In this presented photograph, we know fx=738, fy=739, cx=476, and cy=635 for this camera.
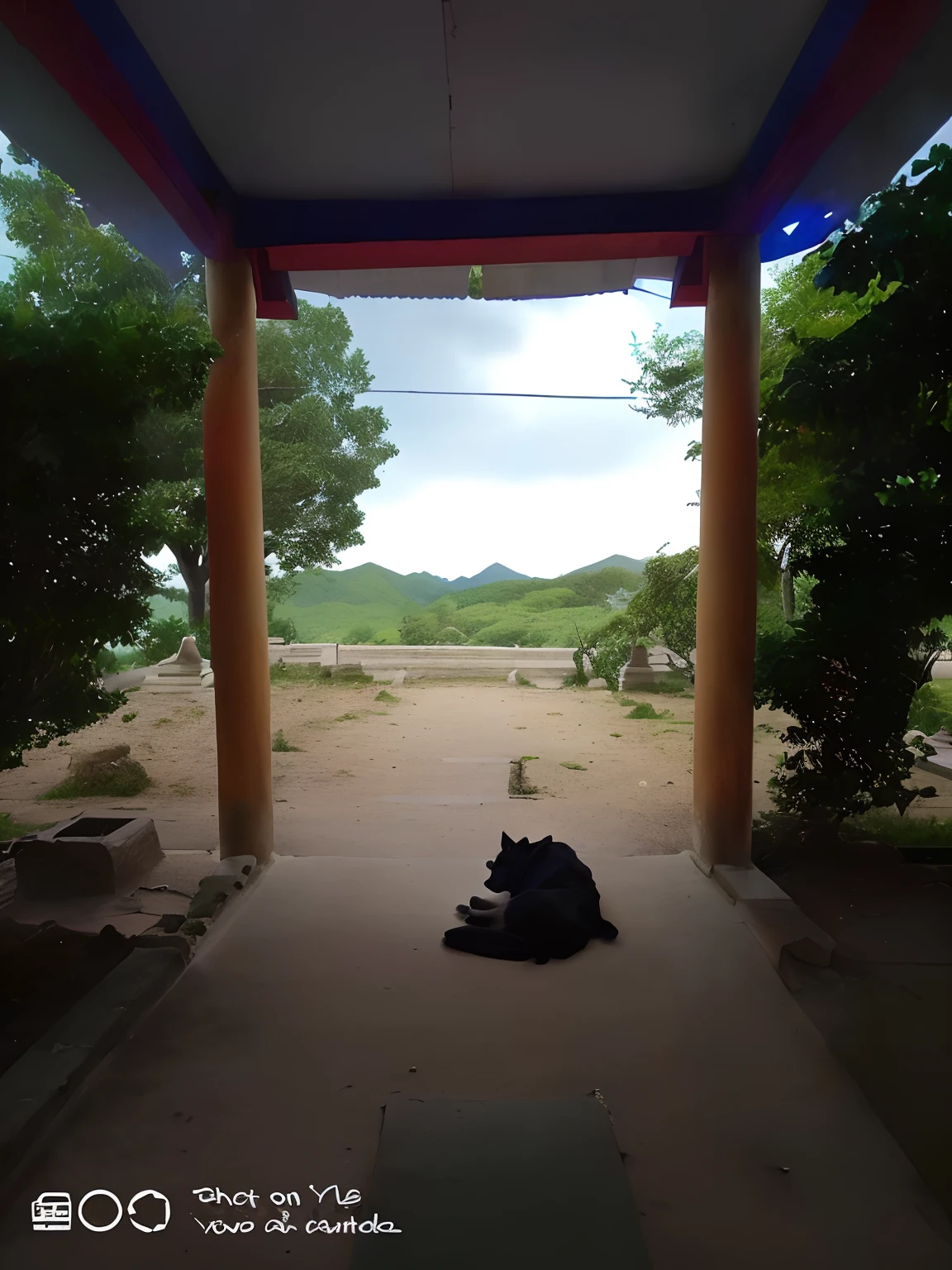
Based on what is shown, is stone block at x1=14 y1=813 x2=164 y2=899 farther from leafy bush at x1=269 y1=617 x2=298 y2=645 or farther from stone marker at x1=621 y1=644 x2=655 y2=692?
leafy bush at x1=269 y1=617 x2=298 y2=645

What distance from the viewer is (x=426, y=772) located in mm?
6840

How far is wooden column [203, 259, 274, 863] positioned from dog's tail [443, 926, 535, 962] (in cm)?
136

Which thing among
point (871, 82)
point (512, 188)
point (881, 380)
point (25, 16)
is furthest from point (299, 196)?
point (881, 380)

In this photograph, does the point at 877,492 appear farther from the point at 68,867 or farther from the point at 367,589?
the point at 367,589

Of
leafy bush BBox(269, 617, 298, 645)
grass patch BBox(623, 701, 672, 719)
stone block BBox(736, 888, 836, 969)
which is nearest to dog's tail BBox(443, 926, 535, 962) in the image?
stone block BBox(736, 888, 836, 969)

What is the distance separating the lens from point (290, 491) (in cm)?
1380

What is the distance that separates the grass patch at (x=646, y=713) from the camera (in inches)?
369

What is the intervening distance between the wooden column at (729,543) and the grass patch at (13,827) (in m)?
4.33

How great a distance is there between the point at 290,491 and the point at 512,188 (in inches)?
432

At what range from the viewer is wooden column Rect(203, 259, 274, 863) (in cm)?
370

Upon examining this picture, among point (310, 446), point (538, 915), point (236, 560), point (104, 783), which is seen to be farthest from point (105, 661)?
point (310, 446)

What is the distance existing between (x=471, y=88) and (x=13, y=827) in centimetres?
539

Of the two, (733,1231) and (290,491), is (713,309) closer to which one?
(733,1231)

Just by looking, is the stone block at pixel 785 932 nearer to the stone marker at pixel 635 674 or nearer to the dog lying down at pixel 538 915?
the dog lying down at pixel 538 915
